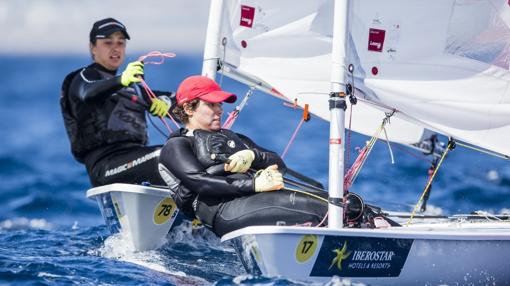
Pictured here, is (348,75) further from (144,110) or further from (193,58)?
(193,58)

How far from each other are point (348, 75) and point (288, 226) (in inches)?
39.0

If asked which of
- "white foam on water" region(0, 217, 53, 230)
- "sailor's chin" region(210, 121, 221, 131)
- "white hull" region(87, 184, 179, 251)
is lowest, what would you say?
"white foam on water" region(0, 217, 53, 230)

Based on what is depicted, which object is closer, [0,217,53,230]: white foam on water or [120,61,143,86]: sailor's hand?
[120,61,143,86]: sailor's hand

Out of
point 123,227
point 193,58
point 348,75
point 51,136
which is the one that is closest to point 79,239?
point 123,227

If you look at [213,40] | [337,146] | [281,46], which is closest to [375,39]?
[337,146]

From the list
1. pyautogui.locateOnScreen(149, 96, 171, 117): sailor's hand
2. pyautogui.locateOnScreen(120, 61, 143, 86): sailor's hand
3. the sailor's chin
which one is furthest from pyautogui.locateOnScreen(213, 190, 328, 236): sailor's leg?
pyautogui.locateOnScreen(149, 96, 171, 117): sailor's hand

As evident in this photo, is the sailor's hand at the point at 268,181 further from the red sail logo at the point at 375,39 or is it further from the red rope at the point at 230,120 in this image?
the red rope at the point at 230,120

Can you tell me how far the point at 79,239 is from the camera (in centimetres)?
788

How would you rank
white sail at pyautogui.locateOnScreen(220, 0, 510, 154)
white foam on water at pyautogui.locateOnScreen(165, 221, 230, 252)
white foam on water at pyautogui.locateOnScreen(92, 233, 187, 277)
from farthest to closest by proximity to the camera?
white foam on water at pyautogui.locateOnScreen(165, 221, 230, 252)
white foam on water at pyautogui.locateOnScreen(92, 233, 187, 277)
white sail at pyautogui.locateOnScreen(220, 0, 510, 154)

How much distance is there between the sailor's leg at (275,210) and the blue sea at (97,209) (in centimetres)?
31

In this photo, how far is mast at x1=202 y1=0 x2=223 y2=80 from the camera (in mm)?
7562

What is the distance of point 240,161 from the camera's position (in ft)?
20.1

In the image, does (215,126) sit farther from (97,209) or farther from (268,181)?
(97,209)

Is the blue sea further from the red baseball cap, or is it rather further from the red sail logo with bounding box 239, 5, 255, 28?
the red sail logo with bounding box 239, 5, 255, 28
